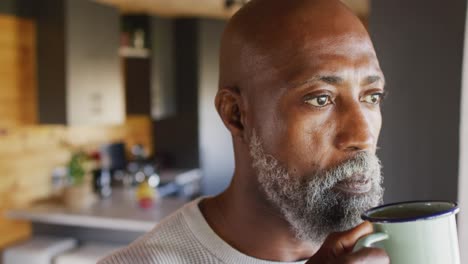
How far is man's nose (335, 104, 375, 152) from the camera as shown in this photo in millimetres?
642

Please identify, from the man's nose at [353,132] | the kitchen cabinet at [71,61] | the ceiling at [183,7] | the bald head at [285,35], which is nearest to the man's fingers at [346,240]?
the man's nose at [353,132]

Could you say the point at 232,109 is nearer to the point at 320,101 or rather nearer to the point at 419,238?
the point at 320,101

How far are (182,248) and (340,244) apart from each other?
302 mm

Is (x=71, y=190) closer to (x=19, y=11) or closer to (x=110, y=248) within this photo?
(x=110, y=248)

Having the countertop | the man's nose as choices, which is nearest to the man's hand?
the man's nose

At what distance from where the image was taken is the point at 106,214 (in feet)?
9.41

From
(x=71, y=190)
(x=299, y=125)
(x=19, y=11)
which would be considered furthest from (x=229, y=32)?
(x=19, y=11)

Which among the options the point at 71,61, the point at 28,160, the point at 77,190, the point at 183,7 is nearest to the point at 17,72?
the point at 71,61

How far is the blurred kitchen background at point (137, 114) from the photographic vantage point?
108 centimetres


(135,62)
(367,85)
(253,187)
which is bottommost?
(253,187)

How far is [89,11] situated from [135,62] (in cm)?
106

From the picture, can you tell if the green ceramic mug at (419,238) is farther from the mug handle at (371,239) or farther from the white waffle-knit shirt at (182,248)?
the white waffle-knit shirt at (182,248)

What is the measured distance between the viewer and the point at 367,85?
0.67 meters

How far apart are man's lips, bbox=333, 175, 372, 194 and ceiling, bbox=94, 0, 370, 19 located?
317 centimetres
